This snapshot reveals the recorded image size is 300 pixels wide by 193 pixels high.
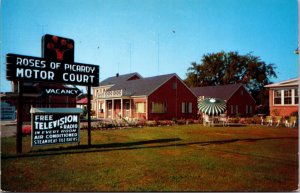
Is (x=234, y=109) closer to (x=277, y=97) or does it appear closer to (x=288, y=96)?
(x=277, y=97)

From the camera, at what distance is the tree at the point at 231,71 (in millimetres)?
63094

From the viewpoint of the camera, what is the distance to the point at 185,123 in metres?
28.0

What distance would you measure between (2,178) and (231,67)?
62.8m

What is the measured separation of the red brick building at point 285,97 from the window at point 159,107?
1217 centimetres

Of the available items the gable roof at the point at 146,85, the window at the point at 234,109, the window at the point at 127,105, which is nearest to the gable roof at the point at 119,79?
the gable roof at the point at 146,85

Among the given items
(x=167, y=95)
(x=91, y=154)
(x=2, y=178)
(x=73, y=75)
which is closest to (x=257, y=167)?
(x=91, y=154)

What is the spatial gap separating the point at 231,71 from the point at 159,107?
119 ft

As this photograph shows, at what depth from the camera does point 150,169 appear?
26.4 feet

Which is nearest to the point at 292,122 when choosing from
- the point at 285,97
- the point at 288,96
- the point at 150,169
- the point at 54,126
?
the point at 288,96

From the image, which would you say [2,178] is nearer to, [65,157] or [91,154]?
[65,157]

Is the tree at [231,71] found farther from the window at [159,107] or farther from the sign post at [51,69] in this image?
the sign post at [51,69]

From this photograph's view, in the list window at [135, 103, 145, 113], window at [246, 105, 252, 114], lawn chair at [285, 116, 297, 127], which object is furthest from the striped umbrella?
window at [246, 105, 252, 114]

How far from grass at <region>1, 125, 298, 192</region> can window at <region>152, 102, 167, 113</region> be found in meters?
21.7

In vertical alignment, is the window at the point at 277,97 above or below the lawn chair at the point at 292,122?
above
